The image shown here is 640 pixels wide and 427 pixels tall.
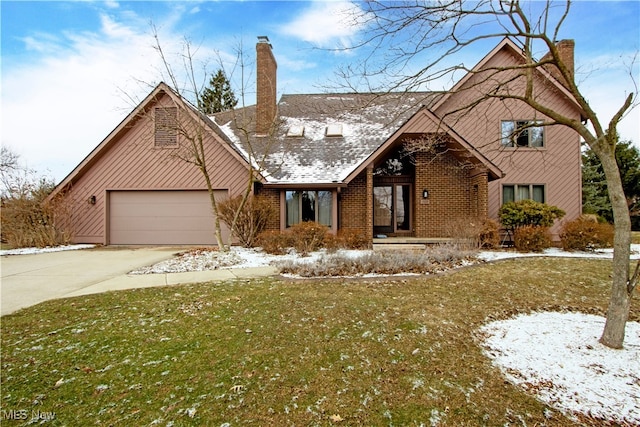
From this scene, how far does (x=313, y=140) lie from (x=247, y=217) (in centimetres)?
521

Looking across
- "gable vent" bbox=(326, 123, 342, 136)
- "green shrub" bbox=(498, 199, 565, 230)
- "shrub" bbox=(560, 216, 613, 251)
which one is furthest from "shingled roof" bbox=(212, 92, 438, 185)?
"shrub" bbox=(560, 216, 613, 251)

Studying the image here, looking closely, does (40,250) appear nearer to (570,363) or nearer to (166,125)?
(166,125)

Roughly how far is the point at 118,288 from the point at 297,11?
28.7 ft

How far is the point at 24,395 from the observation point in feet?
9.59

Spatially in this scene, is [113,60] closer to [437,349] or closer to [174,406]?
[174,406]

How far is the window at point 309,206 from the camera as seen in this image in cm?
1281

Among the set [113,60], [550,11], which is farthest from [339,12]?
[113,60]

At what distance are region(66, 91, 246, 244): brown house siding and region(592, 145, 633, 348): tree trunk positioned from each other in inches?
456

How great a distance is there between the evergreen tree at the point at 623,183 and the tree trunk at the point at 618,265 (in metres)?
23.1

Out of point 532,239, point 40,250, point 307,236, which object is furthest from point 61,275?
point 532,239

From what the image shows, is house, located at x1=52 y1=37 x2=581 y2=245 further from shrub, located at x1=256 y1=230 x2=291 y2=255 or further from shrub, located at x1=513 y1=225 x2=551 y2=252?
shrub, located at x1=513 y1=225 x2=551 y2=252

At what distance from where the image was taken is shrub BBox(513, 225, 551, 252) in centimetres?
1046

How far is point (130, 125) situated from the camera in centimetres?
1354

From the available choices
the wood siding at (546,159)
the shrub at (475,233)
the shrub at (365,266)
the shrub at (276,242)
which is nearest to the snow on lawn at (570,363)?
the shrub at (365,266)
